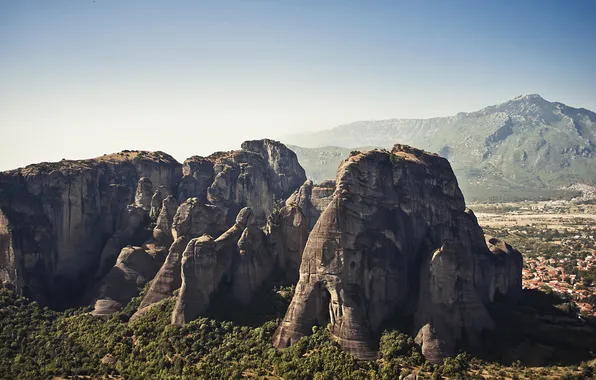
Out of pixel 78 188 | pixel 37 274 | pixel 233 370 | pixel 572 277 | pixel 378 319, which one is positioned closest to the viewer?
pixel 233 370

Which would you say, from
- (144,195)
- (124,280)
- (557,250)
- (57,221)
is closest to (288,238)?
(124,280)

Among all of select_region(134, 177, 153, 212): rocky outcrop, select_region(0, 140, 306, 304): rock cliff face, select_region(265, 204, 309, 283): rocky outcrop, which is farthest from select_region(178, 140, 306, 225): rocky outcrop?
select_region(265, 204, 309, 283): rocky outcrop

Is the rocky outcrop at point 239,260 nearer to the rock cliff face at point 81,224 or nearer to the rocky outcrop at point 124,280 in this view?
the rock cliff face at point 81,224

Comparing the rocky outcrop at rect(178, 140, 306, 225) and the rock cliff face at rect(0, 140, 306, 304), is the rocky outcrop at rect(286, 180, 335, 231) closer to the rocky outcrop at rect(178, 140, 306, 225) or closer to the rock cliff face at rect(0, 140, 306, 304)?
the rocky outcrop at rect(178, 140, 306, 225)

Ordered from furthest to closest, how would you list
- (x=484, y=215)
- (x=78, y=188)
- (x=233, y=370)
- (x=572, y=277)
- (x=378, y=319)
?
(x=484, y=215), (x=572, y=277), (x=78, y=188), (x=378, y=319), (x=233, y=370)

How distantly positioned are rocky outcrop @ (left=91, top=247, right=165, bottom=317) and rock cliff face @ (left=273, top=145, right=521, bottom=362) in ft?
70.6

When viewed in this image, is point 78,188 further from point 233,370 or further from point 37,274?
point 233,370

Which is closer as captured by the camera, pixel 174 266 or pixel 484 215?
pixel 174 266

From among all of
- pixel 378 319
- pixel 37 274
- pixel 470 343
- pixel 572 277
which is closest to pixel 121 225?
pixel 37 274

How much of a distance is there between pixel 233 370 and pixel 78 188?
1520 inches

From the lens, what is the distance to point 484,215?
19838 centimetres

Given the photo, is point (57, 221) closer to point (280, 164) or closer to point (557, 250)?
point (280, 164)

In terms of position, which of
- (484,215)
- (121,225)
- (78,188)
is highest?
(78,188)

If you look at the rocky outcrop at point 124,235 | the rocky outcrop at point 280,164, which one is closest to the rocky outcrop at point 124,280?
the rocky outcrop at point 124,235
